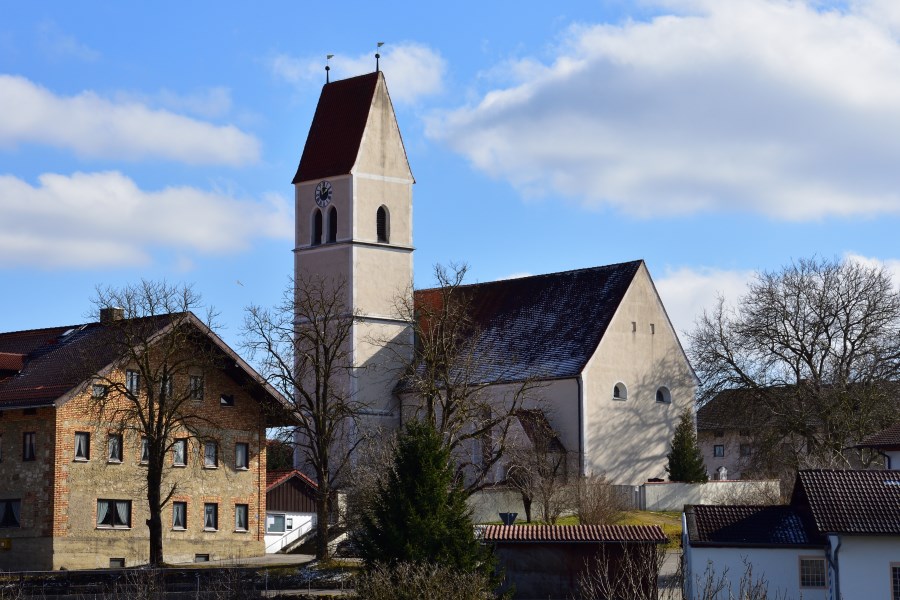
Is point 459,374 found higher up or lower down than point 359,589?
higher up

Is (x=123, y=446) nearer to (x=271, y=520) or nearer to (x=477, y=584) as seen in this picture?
(x=271, y=520)

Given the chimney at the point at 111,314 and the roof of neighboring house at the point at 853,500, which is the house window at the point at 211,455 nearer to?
the chimney at the point at 111,314

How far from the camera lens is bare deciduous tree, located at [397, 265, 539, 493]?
51031 millimetres

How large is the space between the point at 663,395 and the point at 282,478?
56.3 feet

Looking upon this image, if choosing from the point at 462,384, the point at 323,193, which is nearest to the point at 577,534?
the point at 462,384

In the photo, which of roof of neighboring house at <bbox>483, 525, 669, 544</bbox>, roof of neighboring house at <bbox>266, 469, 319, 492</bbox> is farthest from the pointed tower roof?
roof of neighboring house at <bbox>483, 525, 669, 544</bbox>

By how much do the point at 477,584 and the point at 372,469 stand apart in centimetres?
2211

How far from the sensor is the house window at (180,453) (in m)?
51.2

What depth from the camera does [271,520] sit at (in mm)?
58656

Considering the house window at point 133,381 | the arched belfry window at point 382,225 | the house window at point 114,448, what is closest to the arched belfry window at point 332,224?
the arched belfry window at point 382,225

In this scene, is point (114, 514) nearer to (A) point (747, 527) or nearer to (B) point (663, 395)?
(A) point (747, 527)

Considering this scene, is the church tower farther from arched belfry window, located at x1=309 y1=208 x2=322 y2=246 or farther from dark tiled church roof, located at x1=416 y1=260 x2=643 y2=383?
dark tiled church roof, located at x1=416 y1=260 x2=643 y2=383

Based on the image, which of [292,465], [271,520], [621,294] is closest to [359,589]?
[271,520]

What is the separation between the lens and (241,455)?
53.6m
